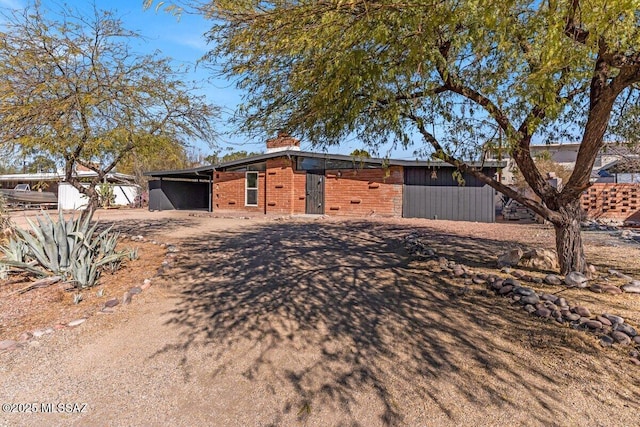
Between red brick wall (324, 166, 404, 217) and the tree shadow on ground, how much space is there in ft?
30.0

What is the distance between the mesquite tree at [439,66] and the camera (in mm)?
2924

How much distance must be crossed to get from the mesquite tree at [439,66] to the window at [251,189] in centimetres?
1252

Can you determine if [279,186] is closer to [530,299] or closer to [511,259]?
[511,259]

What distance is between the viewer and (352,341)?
3018 millimetres

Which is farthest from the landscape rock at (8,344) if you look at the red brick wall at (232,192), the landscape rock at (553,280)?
the red brick wall at (232,192)

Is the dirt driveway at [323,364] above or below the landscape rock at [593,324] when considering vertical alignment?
below

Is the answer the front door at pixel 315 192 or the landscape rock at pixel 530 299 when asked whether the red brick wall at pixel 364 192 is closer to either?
the front door at pixel 315 192

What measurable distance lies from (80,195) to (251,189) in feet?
43.5

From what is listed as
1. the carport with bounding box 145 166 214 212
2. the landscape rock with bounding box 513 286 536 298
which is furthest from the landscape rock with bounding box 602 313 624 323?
the carport with bounding box 145 166 214 212

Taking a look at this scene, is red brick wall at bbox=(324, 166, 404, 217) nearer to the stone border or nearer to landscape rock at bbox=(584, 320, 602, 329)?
the stone border

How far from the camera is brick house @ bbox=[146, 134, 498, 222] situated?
45.4 feet

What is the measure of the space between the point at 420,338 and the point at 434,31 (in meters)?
2.97

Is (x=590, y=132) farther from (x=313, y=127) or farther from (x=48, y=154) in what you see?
(x=48, y=154)

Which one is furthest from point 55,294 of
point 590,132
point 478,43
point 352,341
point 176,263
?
point 590,132
